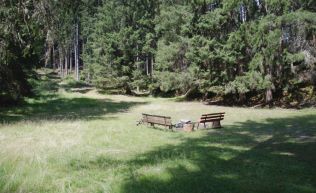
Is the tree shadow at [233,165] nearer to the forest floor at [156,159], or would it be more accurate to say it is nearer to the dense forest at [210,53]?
the forest floor at [156,159]

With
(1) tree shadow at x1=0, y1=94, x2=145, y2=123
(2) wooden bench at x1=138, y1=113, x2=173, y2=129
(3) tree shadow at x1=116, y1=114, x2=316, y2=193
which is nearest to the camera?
(3) tree shadow at x1=116, y1=114, x2=316, y2=193

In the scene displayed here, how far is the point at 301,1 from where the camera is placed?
3103cm

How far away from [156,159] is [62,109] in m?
23.9

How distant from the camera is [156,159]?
12.1 meters

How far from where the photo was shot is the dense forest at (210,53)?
103 feet

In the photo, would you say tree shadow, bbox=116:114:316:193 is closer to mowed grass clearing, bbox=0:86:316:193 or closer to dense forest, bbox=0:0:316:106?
mowed grass clearing, bbox=0:86:316:193

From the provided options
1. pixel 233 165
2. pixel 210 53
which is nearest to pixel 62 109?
pixel 210 53

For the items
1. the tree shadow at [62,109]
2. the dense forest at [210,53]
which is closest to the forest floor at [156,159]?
the tree shadow at [62,109]

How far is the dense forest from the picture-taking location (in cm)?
3139

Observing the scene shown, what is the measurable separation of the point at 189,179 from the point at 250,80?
24.6 meters

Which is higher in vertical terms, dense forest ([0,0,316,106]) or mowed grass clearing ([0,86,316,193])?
dense forest ([0,0,316,106])

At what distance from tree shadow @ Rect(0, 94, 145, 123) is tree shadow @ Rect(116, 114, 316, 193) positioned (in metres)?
13.4

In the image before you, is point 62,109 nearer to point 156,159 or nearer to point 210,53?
point 210,53

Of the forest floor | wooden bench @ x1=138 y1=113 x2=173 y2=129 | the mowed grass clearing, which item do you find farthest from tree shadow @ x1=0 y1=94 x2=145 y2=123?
the forest floor
